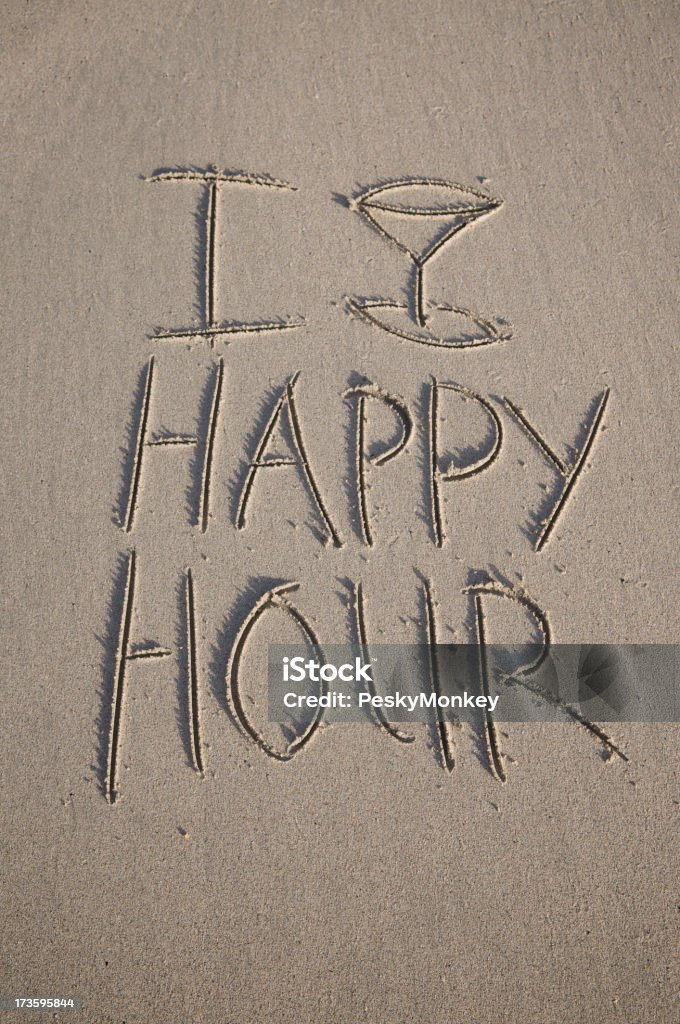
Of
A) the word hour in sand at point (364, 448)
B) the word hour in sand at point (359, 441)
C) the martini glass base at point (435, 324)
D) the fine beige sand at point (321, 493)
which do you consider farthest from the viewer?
the martini glass base at point (435, 324)

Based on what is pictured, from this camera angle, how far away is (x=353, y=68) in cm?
359

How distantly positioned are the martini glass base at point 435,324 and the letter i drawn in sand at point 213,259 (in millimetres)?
319

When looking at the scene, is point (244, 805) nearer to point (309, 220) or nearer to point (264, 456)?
point (264, 456)

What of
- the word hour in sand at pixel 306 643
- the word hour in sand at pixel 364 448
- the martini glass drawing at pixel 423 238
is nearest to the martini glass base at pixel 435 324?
the martini glass drawing at pixel 423 238

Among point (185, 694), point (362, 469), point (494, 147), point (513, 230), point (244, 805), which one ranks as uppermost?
point (494, 147)

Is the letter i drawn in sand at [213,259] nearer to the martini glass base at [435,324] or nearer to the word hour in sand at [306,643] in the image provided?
the martini glass base at [435,324]

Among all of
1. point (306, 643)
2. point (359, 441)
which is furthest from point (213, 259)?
point (306, 643)

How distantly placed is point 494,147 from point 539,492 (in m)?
1.66

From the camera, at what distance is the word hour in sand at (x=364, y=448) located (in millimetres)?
3248

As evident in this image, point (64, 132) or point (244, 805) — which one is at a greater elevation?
point (64, 132)

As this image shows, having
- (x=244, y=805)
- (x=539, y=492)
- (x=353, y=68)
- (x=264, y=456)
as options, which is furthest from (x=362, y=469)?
(x=353, y=68)

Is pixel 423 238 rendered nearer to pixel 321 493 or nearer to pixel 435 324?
pixel 435 324

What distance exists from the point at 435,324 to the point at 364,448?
66 cm

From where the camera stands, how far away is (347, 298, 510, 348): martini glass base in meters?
3.36
